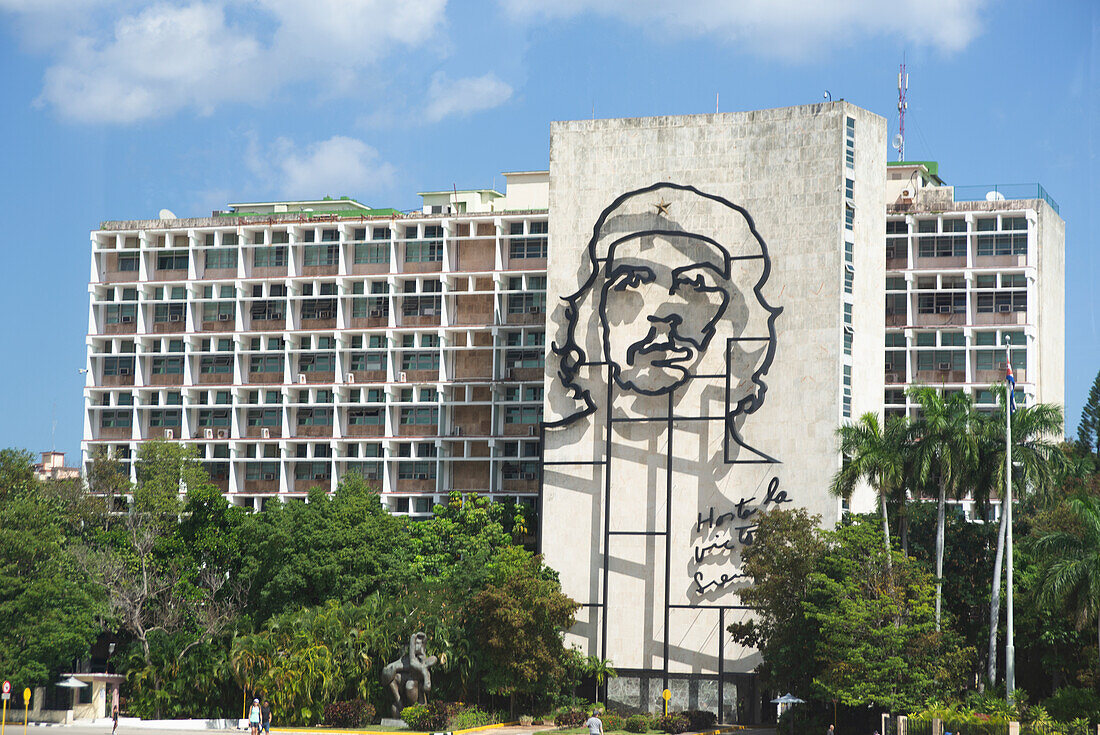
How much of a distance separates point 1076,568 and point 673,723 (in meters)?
22.0

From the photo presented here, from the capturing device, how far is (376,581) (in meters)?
75.4

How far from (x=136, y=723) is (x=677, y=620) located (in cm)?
2739

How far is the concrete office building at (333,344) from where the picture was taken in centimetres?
10162

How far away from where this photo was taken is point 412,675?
67.1 metres

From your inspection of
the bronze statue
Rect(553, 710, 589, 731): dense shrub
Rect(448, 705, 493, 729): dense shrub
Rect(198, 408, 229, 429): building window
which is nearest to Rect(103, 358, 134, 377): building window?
Rect(198, 408, 229, 429): building window

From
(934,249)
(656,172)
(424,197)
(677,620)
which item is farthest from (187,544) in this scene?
(934,249)

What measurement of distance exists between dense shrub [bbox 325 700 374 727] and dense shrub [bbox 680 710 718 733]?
15363mm

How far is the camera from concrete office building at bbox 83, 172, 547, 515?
101625mm

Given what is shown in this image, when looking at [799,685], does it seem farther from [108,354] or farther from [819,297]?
[108,354]

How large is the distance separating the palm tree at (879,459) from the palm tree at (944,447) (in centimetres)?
88

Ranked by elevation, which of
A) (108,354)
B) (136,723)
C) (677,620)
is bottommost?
(136,723)

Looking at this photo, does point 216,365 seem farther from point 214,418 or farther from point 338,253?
point 338,253

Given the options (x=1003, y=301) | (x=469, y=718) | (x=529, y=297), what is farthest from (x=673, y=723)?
(x=1003, y=301)

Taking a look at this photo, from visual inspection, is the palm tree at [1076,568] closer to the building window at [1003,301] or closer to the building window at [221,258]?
the building window at [1003,301]
